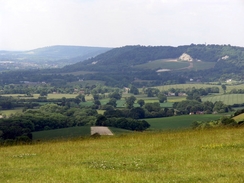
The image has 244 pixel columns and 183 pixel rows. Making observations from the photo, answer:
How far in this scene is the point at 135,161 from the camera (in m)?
11.3

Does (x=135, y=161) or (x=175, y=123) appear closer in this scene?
(x=135, y=161)

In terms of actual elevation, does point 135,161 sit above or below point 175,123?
above

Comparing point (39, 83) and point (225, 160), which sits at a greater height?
point (225, 160)

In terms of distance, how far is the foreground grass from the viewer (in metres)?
9.32

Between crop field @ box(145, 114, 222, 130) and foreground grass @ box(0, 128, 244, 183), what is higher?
foreground grass @ box(0, 128, 244, 183)

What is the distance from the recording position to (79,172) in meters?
10.0

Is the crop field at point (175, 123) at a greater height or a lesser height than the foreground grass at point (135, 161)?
lesser

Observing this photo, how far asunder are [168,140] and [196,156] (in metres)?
3.57

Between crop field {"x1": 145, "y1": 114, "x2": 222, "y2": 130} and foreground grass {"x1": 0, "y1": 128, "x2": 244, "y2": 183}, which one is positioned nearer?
foreground grass {"x1": 0, "y1": 128, "x2": 244, "y2": 183}

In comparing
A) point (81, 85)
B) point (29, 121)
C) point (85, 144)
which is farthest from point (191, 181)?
point (81, 85)

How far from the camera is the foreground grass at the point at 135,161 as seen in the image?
932cm

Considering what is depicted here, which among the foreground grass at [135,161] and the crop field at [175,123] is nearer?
the foreground grass at [135,161]

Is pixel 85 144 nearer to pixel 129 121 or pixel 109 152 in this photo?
pixel 109 152

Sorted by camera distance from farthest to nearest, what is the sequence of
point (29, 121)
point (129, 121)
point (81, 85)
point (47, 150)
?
point (81, 85) < point (129, 121) < point (29, 121) < point (47, 150)
